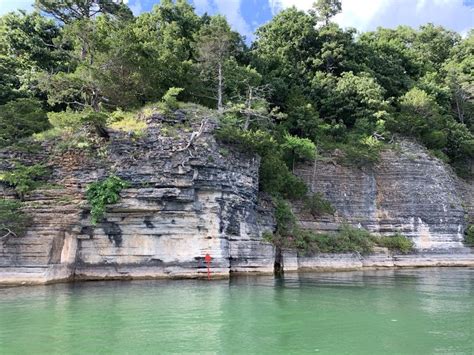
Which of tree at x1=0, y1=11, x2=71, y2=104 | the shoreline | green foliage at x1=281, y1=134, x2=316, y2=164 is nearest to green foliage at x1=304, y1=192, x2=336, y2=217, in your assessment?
green foliage at x1=281, y1=134, x2=316, y2=164

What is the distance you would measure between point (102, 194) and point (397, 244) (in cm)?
1896

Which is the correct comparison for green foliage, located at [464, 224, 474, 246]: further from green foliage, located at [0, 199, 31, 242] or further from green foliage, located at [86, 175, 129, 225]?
green foliage, located at [0, 199, 31, 242]

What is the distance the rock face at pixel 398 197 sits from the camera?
97.3ft

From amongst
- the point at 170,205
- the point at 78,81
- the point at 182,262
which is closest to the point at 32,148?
the point at 78,81

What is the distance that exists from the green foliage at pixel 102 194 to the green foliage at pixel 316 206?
12.8 m

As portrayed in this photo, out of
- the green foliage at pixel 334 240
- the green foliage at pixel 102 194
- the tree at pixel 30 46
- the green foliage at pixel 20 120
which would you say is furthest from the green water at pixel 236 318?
the tree at pixel 30 46

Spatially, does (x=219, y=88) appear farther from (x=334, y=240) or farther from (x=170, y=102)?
(x=334, y=240)

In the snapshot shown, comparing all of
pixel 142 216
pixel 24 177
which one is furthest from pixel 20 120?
pixel 142 216

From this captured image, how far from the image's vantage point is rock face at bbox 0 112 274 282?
18.7 meters

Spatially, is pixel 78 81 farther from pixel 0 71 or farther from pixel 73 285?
pixel 73 285

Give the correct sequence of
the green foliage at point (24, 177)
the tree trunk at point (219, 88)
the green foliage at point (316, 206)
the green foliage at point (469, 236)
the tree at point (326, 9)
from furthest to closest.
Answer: the tree at point (326, 9), the green foliage at point (469, 236), the green foliage at point (316, 206), the tree trunk at point (219, 88), the green foliage at point (24, 177)

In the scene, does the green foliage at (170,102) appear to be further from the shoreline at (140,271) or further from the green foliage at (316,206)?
the green foliage at (316,206)

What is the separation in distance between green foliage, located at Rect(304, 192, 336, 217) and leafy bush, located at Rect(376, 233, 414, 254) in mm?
3610

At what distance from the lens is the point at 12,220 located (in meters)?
18.0
